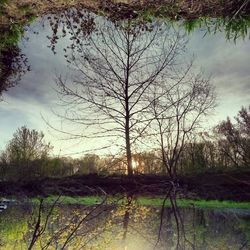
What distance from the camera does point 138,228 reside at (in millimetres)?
6582

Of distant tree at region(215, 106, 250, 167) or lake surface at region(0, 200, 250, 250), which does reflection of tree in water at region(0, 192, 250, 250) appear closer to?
lake surface at region(0, 200, 250, 250)

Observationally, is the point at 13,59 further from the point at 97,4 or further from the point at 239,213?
the point at 239,213

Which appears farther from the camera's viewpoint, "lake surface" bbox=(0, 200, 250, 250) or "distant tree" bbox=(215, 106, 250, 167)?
"distant tree" bbox=(215, 106, 250, 167)

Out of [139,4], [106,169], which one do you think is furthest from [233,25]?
[106,169]

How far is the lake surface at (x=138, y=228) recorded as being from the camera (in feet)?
17.0

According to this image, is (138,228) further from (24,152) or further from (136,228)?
(24,152)

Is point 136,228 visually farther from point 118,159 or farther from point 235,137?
point 235,137

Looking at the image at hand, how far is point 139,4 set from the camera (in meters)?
7.02

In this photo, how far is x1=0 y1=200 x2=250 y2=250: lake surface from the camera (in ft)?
17.0

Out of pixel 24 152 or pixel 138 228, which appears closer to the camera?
pixel 138 228

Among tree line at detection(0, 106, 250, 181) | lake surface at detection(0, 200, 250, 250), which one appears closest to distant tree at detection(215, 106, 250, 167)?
tree line at detection(0, 106, 250, 181)

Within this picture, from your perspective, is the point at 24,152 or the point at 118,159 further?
the point at 24,152

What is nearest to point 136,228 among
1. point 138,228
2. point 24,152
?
point 138,228

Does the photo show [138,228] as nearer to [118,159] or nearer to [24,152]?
[118,159]
